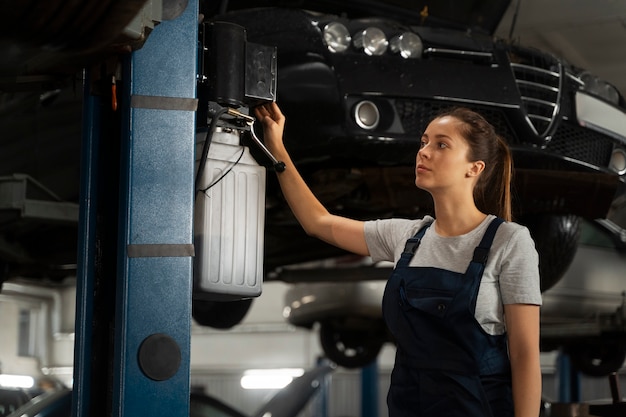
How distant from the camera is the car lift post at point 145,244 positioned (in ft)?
5.58

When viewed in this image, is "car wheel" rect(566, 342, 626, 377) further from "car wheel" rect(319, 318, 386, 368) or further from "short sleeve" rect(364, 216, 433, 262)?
"short sleeve" rect(364, 216, 433, 262)

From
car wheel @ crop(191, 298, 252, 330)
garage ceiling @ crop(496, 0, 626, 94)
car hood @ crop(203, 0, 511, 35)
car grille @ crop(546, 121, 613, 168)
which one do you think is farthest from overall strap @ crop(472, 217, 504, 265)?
garage ceiling @ crop(496, 0, 626, 94)

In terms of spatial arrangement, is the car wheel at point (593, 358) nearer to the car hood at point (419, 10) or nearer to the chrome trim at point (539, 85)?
the car hood at point (419, 10)

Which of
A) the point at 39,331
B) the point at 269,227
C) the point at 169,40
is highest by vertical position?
the point at 169,40

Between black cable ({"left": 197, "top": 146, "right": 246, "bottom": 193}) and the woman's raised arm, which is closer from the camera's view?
black cable ({"left": 197, "top": 146, "right": 246, "bottom": 193})

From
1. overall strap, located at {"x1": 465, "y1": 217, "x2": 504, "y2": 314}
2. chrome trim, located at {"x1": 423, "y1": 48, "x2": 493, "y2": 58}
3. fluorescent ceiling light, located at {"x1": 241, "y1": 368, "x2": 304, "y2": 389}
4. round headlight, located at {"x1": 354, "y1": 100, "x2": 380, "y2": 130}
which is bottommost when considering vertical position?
fluorescent ceiling light, located at {"x1": 241, "y1": 368, "x2": 304, "y2": 389}

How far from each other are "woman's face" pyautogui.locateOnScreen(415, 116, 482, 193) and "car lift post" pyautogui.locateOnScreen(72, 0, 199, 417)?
1.55 ft

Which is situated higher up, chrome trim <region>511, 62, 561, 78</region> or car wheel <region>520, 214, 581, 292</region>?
chrome trim <region>511, 62, 561, 78</region>

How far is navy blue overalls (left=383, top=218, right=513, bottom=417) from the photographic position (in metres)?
1.67

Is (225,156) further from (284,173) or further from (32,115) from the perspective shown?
(32,115)

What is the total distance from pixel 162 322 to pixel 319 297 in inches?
140

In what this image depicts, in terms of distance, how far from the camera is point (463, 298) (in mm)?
1679

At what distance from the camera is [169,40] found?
181cm

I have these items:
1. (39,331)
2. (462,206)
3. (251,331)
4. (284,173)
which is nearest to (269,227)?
(284,173)
